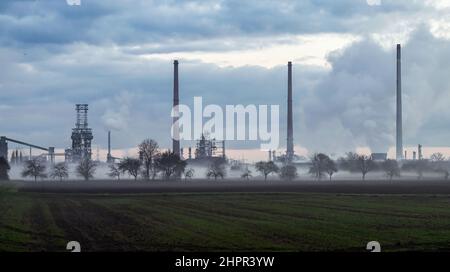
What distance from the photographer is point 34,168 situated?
42.9ft

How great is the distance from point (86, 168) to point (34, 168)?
100cm

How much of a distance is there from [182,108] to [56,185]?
7343mm

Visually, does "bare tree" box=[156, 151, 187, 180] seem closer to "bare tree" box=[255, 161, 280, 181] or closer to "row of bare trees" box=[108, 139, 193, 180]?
"row of bare trees" box=[108, 139, 193, 180]

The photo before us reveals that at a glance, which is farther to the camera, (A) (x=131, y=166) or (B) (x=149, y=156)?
(A) (x=131, y=166)

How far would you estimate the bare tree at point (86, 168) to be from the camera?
1232 cm

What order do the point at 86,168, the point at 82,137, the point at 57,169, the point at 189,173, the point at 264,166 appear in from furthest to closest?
1. the point at 264,166
2. the point at 189,173
3. the point at 57,169
4. the point at 86,168
5. the point at 82,137

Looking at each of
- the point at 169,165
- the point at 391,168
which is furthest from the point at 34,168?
the point at 391,168

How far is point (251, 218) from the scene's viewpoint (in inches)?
443

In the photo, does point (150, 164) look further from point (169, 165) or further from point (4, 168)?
point (4, 168)

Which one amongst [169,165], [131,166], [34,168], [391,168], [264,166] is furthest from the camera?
[391,168]

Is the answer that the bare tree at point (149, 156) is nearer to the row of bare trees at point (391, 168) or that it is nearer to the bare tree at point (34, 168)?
the bare tree at point (34, 168)

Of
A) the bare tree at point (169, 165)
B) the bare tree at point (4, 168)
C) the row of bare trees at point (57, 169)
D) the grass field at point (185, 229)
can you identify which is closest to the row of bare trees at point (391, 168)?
the bare tree at point (169, 165)
